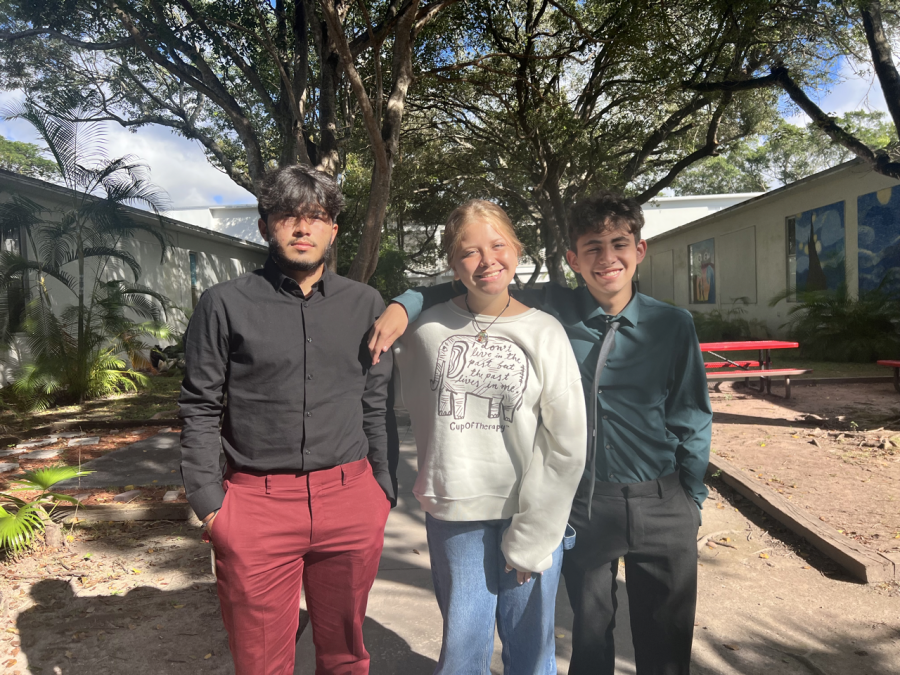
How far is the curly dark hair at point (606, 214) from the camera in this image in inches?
85.9

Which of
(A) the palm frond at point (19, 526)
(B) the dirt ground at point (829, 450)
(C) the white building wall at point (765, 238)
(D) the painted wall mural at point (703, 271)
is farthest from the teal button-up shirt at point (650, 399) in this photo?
(D) the painted wall mural at point (703, 271)

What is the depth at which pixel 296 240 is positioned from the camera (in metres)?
2.15

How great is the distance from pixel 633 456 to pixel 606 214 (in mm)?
815

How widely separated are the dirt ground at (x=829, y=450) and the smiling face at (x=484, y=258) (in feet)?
11.6

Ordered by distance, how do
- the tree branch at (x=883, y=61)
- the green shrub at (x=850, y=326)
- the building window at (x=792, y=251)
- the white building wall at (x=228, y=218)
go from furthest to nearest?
1. the white building wall at (x=228, y=218)
2. the building window at (x=792, y=251)
3. the green shrub at (x=850, y=326)
4. the tree branch at (x=883, y=61)

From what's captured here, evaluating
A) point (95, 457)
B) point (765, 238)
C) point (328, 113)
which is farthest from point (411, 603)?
point (765, 238)

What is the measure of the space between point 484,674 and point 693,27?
33.3ft

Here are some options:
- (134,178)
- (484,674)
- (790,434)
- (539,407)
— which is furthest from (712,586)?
(134,178)

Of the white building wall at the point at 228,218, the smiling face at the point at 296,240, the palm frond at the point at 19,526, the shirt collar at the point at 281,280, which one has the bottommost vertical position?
the palm frond at the point at 19,526

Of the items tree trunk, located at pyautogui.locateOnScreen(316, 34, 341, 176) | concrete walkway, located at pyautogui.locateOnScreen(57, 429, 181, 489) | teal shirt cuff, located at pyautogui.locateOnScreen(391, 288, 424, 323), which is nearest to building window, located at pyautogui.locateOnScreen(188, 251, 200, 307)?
concrete walkway, located at pyautogui.locateOnScreen(57, 429, 181, 489)

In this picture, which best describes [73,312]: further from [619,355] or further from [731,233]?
[731,233]

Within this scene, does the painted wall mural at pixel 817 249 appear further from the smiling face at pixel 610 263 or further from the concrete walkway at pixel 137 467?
the smiling face at pixel 610 263

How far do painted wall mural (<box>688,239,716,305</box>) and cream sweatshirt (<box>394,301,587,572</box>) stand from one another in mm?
21526

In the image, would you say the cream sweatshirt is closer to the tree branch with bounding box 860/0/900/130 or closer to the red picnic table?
the tree branch with bounding box 860/0/900/130
